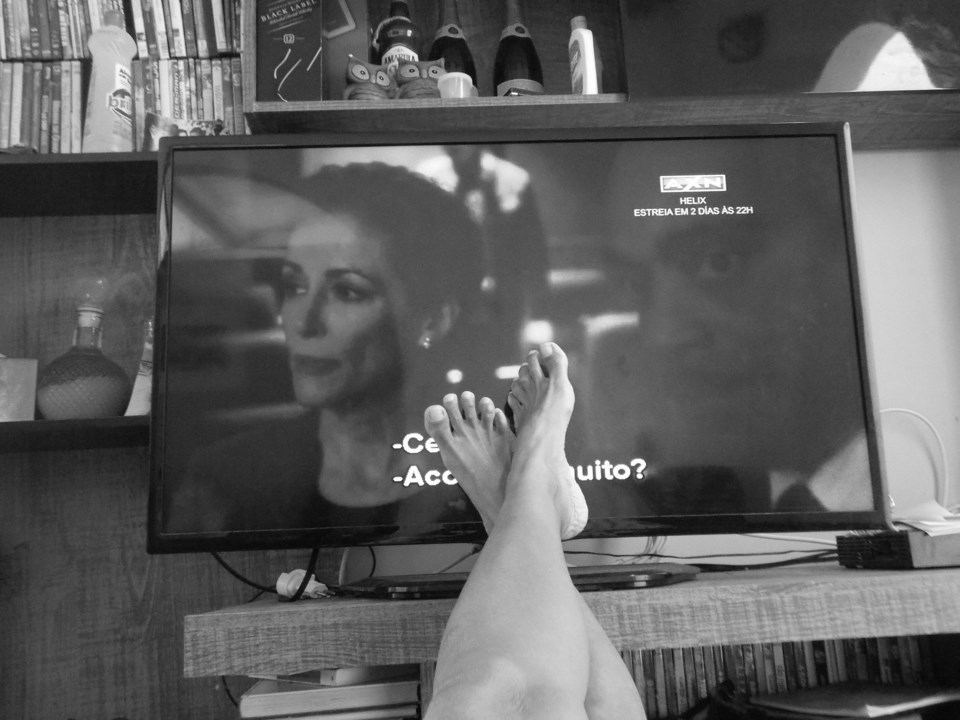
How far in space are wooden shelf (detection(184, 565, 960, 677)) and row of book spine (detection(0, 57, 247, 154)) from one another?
88 centimetres

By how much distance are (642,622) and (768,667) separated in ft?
1.79

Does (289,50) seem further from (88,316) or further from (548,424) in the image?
(548,424)

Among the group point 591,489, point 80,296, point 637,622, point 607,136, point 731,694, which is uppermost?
point 607,136

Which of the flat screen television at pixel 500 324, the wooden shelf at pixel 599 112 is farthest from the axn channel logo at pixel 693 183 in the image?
the wooden shelf at pixel 599 112

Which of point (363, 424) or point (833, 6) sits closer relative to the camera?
point (363, 424)

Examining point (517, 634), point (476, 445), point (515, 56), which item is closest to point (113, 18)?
point (515, 56)

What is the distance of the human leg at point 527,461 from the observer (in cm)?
75

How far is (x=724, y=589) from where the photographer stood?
844mm

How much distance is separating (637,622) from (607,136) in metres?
0.72

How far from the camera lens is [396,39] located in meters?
1.41

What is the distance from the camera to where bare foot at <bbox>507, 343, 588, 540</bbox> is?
37.7 inches

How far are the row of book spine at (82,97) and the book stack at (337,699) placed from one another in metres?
0.91

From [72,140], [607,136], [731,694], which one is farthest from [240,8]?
[731,694]

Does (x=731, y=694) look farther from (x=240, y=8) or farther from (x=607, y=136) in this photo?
(x=240, y=8)
